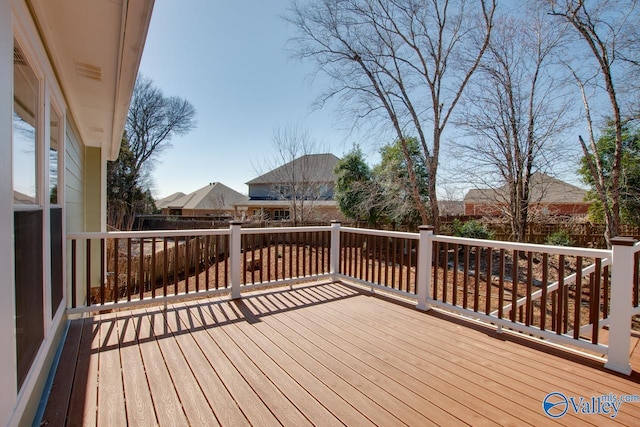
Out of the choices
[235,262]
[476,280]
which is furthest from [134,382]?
[476,280]

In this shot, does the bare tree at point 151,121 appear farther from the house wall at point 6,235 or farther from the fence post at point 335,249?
the house wall at point 6,235

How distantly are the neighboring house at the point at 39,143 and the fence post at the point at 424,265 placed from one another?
3.21 metres

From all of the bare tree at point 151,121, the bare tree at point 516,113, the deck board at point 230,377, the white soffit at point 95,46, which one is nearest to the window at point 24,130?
the white soffit at point 95,46

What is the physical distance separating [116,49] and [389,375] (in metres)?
3.38

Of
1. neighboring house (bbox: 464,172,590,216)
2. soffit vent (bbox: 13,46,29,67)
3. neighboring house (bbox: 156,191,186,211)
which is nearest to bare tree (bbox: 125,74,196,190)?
neighboring house (bbox: 156,191,186,211)

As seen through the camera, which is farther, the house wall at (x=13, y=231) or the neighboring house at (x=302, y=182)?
the neighboring house at (x=302, y=182)

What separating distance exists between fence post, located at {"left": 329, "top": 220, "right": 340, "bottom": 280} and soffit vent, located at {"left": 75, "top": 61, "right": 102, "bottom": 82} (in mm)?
3402

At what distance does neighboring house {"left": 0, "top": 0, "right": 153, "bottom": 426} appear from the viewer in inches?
52.4

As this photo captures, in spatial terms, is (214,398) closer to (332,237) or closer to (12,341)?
(12,341)

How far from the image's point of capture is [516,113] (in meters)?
8.47

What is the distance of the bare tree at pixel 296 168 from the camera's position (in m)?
12.5

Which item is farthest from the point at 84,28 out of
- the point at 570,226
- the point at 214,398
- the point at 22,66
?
the point at 570,226

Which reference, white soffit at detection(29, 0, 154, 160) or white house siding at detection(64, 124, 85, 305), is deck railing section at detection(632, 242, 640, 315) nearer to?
white soffit at detection(29, 0, 154, 160)

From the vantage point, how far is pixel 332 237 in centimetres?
477
